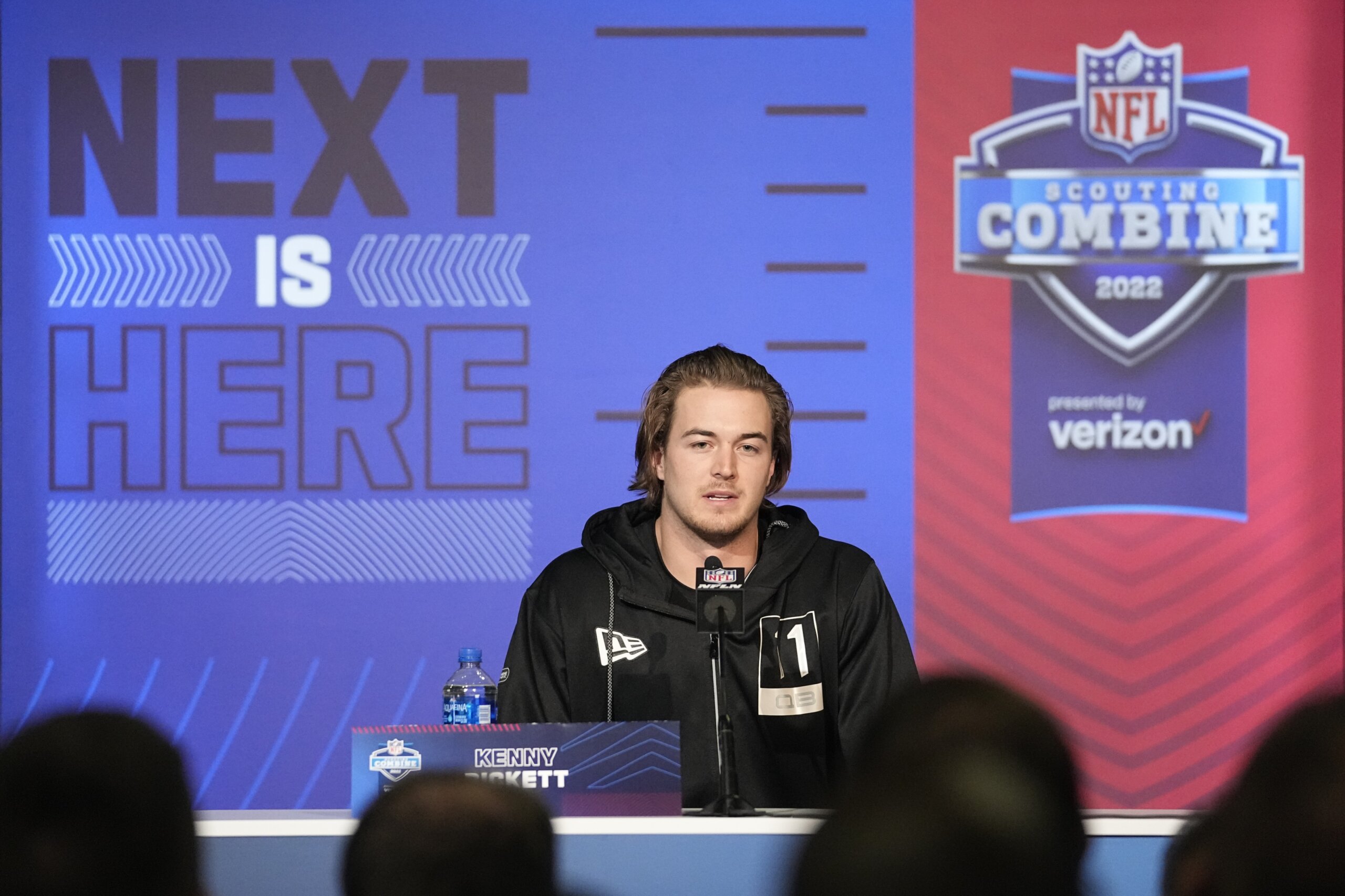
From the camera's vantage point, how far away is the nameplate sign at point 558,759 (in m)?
2.22

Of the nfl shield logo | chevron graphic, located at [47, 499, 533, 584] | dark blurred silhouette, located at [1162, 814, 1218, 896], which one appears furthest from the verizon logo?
dark blurred silhouette, located at [1162, 814, 1218, 896]

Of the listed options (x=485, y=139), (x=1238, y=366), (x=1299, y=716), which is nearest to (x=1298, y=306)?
(x=1238, y=366)

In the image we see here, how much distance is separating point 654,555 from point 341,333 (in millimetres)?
1864

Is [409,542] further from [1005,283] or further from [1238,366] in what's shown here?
[1238,366]

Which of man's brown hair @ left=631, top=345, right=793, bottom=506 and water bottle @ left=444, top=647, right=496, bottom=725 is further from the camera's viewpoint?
man's brown hair @ left=631, top=345, right=793, bottom=506

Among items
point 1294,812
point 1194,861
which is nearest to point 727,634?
point 1194,861

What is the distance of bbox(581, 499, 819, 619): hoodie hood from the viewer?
A: 2.91 metres

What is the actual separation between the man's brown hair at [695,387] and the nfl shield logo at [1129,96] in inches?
75.1

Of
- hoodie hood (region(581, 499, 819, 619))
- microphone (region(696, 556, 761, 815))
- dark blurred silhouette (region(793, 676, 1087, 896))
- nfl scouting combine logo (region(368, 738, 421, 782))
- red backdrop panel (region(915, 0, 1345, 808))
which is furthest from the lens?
red backdrop panel (region(915, 0, 1345, 808))

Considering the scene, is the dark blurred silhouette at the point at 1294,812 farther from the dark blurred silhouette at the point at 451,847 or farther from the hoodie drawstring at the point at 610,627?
the hoodie drawstring at the point at 610,627

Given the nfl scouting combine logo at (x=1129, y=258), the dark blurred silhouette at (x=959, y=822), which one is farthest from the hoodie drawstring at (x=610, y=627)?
the dark blurred silhouette at (x=959, y=822)

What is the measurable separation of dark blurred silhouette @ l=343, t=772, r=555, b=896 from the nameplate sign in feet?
5.15

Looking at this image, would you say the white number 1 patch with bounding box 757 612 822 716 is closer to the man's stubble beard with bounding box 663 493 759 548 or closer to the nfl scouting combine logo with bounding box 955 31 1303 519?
the man's stubble beard with bounding box 663 493 759 548

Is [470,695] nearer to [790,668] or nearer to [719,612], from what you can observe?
[790,668]
